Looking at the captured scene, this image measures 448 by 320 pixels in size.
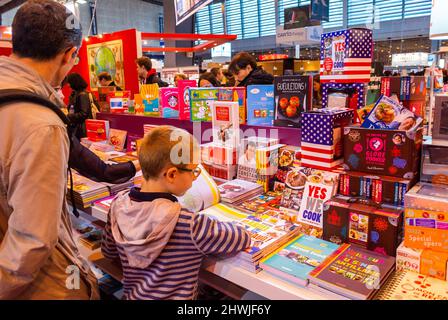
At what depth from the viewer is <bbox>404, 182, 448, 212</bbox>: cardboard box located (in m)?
1.54

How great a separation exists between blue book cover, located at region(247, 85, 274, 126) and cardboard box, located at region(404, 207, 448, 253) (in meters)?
1.21

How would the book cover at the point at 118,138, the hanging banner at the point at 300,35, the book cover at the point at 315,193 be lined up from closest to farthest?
the book cover at the point at 315,193 → the book cover at the point at 118,138 → the hanging banner at the point at 300,35

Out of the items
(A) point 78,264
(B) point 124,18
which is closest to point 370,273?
(A) point 78,264

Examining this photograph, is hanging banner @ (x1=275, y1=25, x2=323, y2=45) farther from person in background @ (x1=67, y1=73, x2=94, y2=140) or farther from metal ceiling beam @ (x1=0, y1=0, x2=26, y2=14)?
metal ceiling beam @ (x1=0, y1=0, x2=26, y2=14)

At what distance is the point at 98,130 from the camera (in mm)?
4051

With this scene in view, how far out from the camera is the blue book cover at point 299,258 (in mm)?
1479

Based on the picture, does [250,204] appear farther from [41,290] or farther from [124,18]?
[124,18]

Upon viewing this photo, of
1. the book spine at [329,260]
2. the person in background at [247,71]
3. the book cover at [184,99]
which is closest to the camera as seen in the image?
the book spine at [329,260]

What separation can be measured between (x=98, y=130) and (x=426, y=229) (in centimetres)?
342

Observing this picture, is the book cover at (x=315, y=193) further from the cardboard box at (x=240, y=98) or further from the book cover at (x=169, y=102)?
the book cover at (x=169, y=102)

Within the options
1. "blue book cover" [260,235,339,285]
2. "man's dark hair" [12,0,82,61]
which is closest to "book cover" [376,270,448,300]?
"blue book cover" [260,235,339,285]

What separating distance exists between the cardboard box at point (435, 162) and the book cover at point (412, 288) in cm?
53

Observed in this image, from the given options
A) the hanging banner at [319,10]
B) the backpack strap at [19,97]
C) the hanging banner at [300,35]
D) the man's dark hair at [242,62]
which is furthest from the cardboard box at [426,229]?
the hanging banner at [319,10]

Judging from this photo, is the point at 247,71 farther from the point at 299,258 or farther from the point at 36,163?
the point at 36,163
